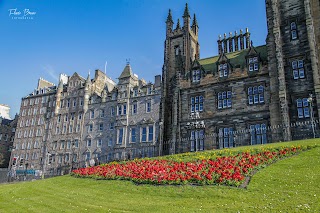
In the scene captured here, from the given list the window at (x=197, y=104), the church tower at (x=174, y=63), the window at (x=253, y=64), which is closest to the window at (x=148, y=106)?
the church tower at (x=174, y=63)

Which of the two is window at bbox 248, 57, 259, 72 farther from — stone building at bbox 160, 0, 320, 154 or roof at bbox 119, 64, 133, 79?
roof at bbox 119, 64, 133, 79

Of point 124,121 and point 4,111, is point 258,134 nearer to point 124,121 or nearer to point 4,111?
point 124,121

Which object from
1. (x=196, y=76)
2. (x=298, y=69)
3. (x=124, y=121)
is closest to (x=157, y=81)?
(x=124, y=121)

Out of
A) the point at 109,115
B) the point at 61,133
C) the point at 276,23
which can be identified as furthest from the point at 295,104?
the point at 61,133

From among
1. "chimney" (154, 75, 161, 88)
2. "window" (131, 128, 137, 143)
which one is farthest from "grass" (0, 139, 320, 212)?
"chimney" (154, 75, 161, 88)

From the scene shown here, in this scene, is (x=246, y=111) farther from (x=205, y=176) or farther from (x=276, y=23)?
(x=205, y=176)

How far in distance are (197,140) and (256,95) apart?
27.8 ft

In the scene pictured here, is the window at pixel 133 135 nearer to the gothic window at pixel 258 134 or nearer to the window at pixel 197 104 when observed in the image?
the window at pixel 197 104

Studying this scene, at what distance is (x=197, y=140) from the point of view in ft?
117

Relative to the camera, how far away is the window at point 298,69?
30.1 metres

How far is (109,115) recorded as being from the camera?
5900 centimetres

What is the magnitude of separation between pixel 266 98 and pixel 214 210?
71.1 feet

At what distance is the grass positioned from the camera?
13555 mm

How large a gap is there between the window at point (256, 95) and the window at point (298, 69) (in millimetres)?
3776
